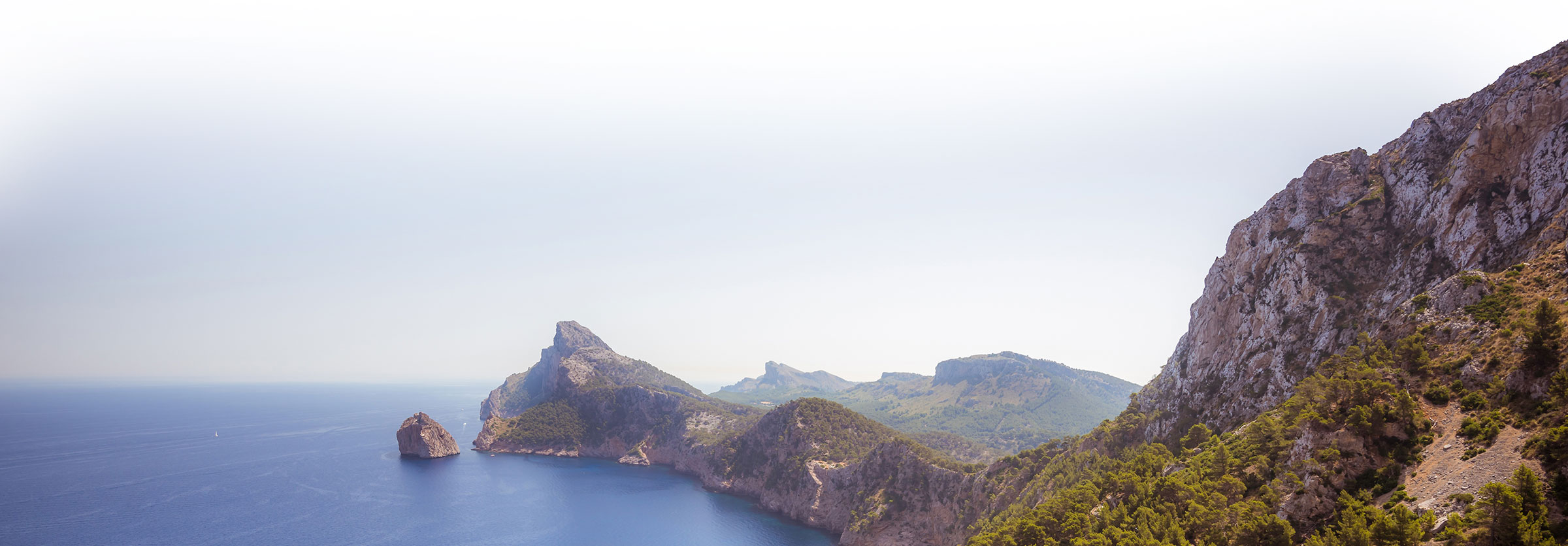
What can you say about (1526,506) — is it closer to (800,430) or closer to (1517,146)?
(1517,146)

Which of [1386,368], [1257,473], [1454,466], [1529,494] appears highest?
[1386,368]

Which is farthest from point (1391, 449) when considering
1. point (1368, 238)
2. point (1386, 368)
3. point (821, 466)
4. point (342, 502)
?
point (342, 502)

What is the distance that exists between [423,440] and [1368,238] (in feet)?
752

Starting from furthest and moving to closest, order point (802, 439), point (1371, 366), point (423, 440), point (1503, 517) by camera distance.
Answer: point (423, 440)
point (802, 439)
point (1371, 366)
point (1503, 517)

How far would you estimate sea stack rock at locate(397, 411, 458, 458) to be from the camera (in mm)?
185625

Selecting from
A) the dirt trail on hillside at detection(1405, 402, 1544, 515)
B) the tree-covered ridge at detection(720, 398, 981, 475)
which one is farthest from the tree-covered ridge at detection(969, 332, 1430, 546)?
the tree-covered ridge at detection(720, 398, 981, 475)

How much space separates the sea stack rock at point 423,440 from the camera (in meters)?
186

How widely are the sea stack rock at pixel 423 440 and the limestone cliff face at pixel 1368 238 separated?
204622 mm

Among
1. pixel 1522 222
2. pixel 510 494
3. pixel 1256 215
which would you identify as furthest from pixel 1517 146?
pixel 510 494

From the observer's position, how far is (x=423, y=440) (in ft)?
609

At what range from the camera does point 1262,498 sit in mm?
39062

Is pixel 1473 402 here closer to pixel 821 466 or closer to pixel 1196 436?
pixel 1196 436

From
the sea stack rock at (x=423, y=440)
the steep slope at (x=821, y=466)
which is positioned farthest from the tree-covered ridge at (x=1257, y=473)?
the sea stack rock at (x=423, y=440)

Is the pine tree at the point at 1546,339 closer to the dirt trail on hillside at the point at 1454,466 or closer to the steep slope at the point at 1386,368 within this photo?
the steep slope at the point at 1386,368
